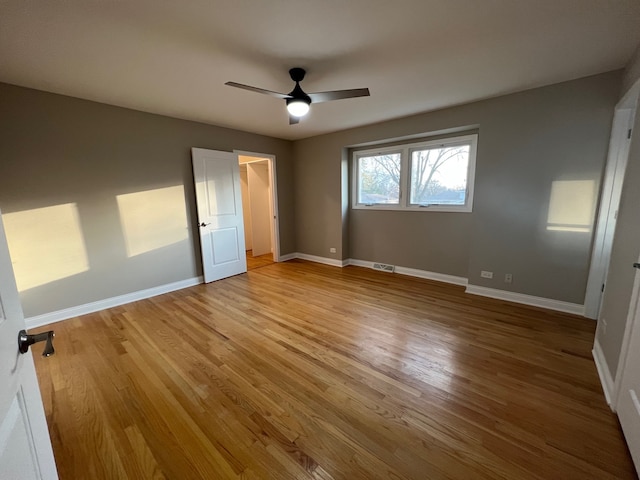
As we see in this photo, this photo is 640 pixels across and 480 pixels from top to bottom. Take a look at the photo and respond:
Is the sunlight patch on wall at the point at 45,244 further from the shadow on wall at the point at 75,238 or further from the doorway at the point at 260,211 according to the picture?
the doorway at the point at 260,211

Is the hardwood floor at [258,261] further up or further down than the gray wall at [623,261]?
further down

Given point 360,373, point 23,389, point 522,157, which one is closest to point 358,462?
point 360,373

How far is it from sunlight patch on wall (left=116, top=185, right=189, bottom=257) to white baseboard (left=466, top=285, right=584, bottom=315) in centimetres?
421

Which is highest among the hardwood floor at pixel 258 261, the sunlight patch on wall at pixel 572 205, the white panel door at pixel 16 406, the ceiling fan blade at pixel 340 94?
the ceiling fan blade at pixel 340 94

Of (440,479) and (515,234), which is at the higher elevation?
(515,234)

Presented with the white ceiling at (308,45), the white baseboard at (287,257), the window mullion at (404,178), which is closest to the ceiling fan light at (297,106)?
the white ceiling at (308,45)

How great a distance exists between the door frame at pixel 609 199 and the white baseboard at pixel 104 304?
4811 millimetres

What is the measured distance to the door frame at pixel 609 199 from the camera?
2369 mm

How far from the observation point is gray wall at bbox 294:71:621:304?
261cm

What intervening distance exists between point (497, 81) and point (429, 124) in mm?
991

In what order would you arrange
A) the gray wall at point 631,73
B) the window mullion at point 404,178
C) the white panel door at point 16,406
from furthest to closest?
the window mullion at point 404,178 → the gray wall at point 631,73 → the white panel door at point 16,406

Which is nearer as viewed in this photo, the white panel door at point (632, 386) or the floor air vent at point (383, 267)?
the white panel door at point (632, 386)

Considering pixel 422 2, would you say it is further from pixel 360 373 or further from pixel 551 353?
pixel 551 353

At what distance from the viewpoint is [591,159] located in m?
2.60
